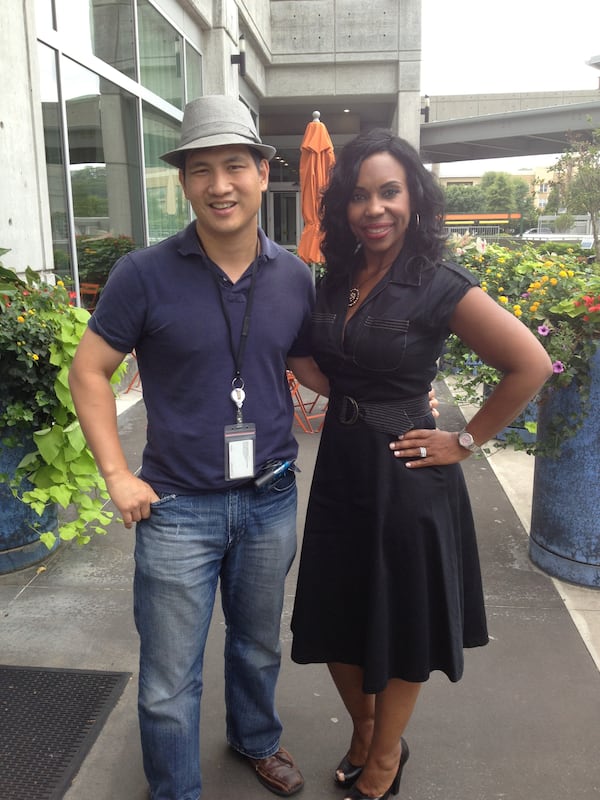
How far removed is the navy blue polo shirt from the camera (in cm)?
182

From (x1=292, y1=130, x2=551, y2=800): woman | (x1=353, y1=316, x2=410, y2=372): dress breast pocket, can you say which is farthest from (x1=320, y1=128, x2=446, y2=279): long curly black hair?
(x1=353, y1=316, x2=410, y2=372): dress breast pocket

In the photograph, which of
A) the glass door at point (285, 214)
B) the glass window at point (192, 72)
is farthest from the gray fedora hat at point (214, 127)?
the glass door at point (285, 214)

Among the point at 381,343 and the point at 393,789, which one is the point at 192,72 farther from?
the point at 393,789

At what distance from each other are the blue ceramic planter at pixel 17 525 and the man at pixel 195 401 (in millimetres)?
1820

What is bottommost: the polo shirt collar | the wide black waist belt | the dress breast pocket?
the wide black waist belt

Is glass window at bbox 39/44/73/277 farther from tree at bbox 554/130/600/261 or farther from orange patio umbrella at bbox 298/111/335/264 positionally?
tree at bbox 554/130/600/261

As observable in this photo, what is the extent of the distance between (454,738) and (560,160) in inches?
1126

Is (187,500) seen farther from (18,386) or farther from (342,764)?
(18,386)

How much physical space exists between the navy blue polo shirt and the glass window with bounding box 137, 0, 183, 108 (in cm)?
772

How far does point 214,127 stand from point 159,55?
27.4ft

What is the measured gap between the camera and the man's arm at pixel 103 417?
6.10 ft

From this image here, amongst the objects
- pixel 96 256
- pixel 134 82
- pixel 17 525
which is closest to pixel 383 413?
pixel 17 525

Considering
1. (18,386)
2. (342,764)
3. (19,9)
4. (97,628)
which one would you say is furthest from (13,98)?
(342,764)

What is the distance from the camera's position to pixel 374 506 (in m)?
1.95
